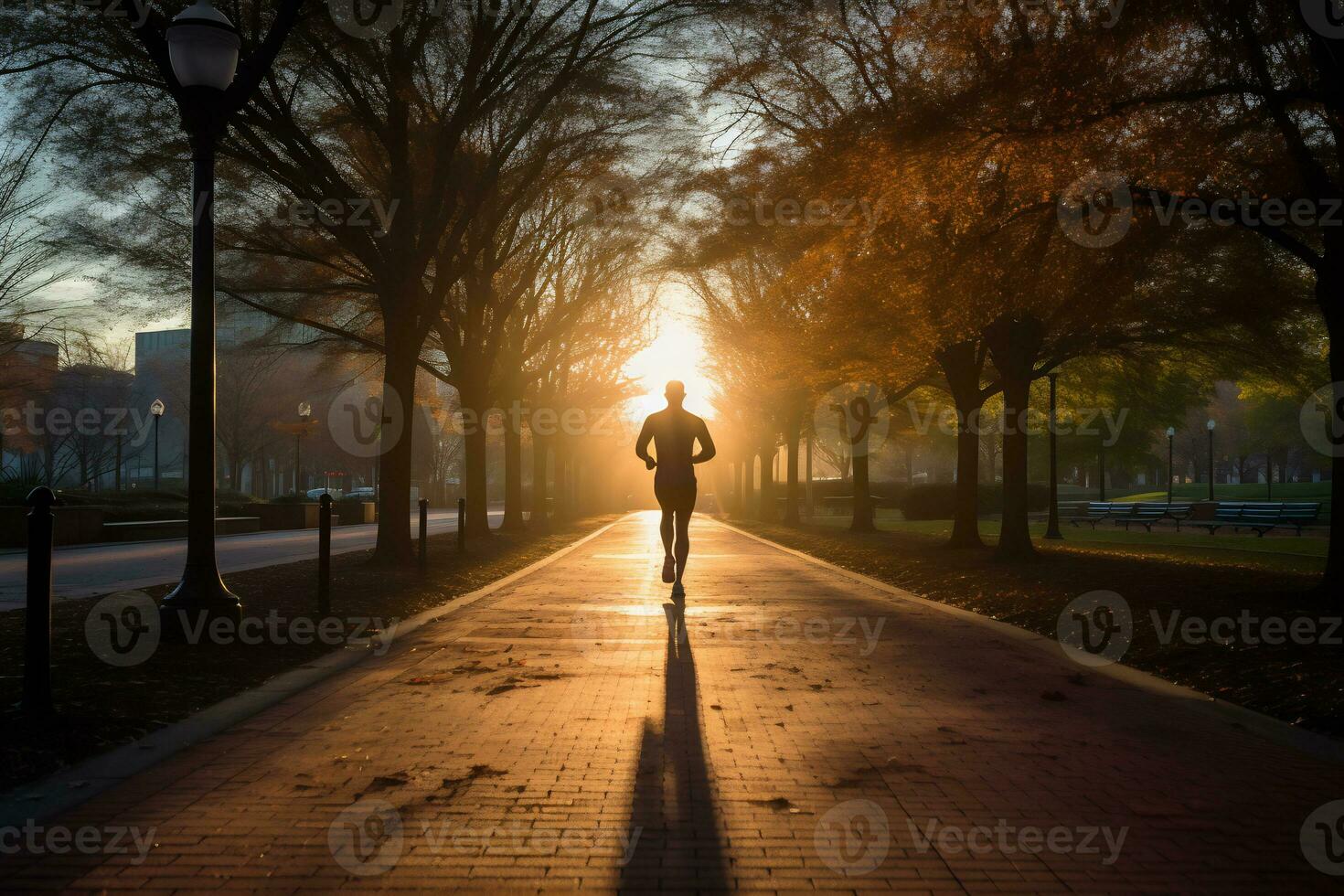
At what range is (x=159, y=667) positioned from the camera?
6.80 metres

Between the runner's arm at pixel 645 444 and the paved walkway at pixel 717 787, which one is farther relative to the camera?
the runner's arm at pixel 645 444

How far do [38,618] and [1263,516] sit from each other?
89.9ft

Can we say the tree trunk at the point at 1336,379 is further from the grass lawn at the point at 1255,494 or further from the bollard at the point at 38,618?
the grass lawn at the point at 1255,494

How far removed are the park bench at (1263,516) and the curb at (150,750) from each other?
23.6 meters

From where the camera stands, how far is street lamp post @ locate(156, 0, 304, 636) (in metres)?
7.94

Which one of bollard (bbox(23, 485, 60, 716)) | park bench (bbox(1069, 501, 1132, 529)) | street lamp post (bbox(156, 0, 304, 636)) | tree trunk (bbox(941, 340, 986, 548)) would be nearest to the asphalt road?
street lamp post (bbox(156, 0, 304, 636))

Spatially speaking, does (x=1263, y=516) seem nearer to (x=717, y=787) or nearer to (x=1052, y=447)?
(x=1052, y=447)

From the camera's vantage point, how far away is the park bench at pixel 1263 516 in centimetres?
2478

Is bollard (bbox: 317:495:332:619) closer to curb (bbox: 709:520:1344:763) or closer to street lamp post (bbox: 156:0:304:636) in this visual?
street lamp post (bbox: 156:0:304:636)

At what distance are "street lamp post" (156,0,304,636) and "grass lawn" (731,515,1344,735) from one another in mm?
6940

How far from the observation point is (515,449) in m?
29.0

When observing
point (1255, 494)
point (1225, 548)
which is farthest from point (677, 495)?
point (1255, 494)

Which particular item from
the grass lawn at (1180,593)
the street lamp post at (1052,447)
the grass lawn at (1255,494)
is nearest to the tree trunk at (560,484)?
the grass lawn at (1180,593)

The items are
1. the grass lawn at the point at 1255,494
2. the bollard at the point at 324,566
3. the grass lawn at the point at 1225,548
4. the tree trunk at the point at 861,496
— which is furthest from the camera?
the grass lawn at the point at 1255,494
